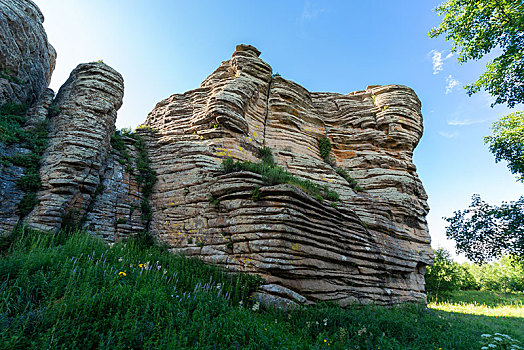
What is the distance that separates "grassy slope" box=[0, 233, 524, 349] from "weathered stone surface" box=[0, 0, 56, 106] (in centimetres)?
884

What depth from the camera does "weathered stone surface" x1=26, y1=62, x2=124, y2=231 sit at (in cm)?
920

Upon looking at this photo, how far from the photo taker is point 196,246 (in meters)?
9.40

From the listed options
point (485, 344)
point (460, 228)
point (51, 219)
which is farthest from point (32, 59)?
point (460, 228)

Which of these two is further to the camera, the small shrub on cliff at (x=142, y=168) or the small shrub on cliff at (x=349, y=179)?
the small shrub on cliff at (x=349, y=179)

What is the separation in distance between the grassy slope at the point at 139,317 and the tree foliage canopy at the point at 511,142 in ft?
45.9

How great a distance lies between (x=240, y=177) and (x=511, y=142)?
59.3ft

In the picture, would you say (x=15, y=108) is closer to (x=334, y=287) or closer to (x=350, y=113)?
(x=334, y=287)

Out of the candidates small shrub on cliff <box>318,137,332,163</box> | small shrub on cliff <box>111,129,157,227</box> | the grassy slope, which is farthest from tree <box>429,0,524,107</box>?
small shrub on cliff <box>111,129,157,227</box>

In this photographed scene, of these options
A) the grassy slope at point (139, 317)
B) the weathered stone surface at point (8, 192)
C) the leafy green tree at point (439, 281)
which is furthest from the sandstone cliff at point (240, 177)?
the leafy green tree at point (439, 281)

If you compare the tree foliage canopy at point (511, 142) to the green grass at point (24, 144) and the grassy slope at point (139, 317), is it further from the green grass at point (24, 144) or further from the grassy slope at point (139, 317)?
the green grass at point (24, 144)

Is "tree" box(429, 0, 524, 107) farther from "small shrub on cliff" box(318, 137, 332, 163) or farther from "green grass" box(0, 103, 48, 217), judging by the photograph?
"green grass" box(0, 103, 48, 217)

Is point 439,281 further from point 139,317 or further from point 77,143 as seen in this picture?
point 77,143

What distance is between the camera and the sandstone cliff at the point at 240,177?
8.54m

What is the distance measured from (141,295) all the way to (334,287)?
624cm
